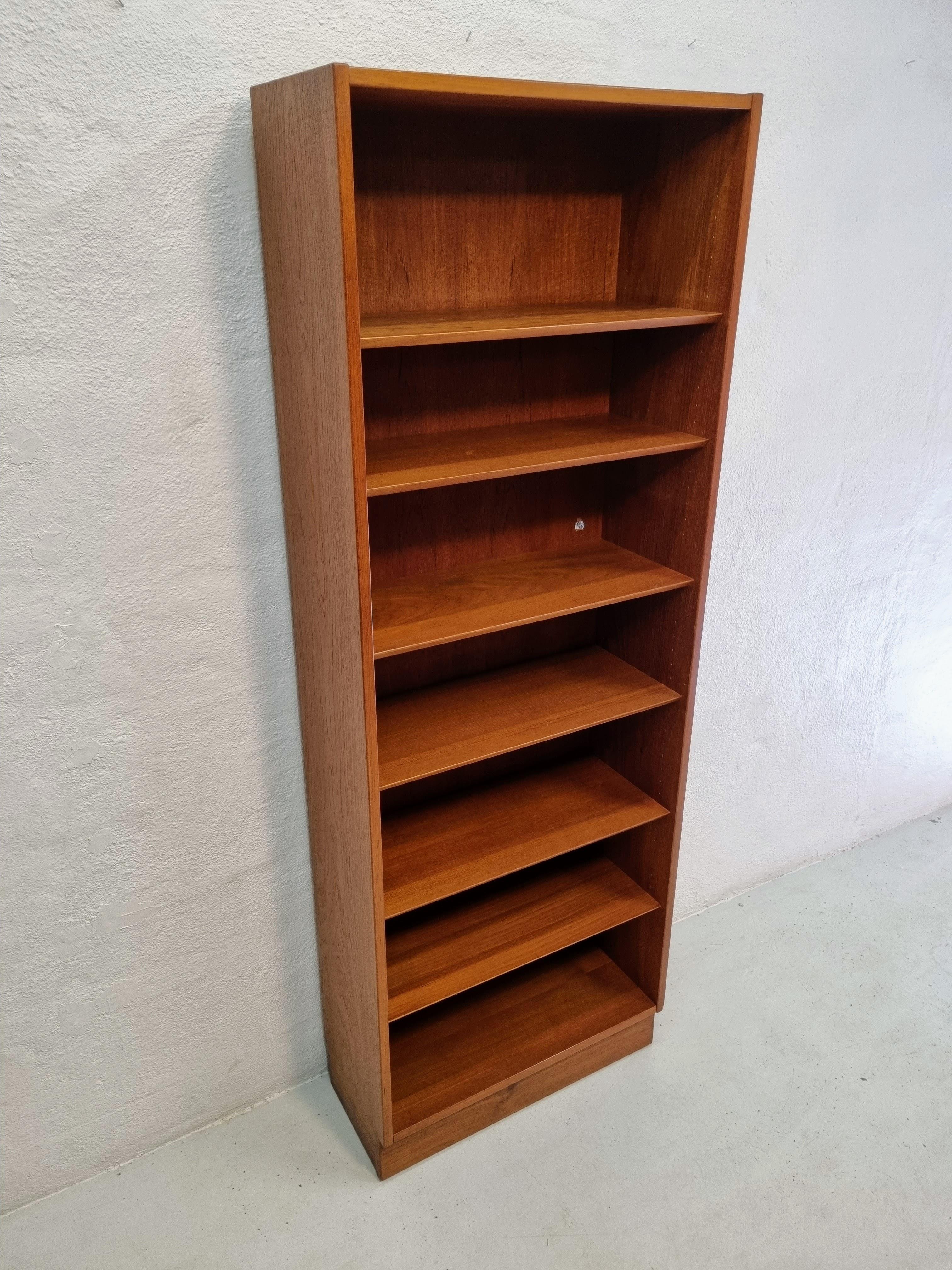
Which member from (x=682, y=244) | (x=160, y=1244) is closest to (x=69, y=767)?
(x=160, y=1244)

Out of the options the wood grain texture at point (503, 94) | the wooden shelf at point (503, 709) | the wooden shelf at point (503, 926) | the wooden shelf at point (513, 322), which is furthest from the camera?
the wooden shelf at point (503, 926)

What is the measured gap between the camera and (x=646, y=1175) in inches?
61.2

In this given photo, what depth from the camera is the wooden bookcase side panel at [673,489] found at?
129 cm

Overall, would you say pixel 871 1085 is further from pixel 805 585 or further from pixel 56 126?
pixel 56 126

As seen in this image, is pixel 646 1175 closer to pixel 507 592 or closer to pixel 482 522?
pixel 507 592

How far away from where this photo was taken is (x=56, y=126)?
40.9 inches

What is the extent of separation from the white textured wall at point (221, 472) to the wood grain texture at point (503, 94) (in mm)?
201

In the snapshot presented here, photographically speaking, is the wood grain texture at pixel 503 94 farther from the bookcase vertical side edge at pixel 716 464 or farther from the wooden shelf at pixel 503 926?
the wooden shelf at pixel 503 926

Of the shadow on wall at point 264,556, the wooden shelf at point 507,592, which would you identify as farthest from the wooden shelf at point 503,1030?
the wooden shelf at point 507,592

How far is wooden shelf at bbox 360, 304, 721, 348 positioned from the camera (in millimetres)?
1079

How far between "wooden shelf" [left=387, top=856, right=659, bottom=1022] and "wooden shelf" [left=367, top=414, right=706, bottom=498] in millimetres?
816

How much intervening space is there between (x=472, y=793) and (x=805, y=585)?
0.89 meters

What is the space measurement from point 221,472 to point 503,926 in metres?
0.95

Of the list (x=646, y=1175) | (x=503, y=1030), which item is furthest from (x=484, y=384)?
(x=646, y=1175)
